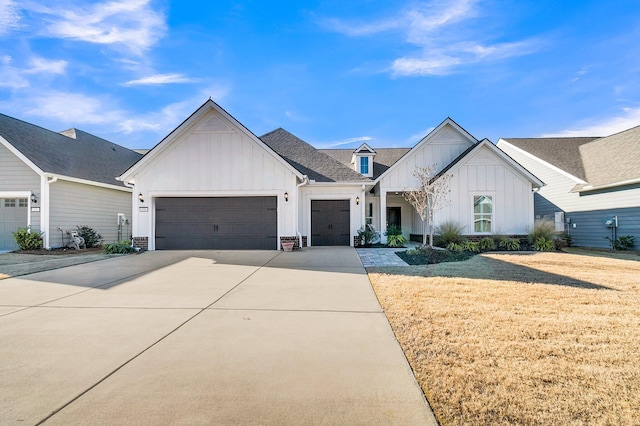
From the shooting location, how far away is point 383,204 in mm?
15594

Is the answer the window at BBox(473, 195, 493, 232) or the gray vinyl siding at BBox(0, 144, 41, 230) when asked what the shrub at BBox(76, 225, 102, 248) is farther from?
the window at BBox(473, 195, 493, 232)

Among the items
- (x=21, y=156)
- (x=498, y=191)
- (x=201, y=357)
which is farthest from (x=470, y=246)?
(x=21, y=156)

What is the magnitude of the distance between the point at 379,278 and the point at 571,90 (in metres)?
15.9

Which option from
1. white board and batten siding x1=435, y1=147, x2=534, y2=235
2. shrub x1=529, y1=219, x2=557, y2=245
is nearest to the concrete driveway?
white board and batten siding x1=435, y1=147, x2=534, y2=235

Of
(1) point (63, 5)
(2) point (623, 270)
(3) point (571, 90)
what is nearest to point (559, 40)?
(3) point (571, 90)

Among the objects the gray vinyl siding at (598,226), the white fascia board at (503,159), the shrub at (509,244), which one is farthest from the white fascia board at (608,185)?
the shrub at (509,244)

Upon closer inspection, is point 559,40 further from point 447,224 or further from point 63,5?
point 63,5

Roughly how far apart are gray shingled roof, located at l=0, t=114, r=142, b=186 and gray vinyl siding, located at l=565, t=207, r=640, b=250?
2483cm

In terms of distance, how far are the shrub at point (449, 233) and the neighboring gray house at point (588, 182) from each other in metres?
6.91

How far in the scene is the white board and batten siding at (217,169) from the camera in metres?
13.3

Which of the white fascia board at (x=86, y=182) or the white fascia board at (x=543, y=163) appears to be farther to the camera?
the white fascia board at (x=543, y=163)

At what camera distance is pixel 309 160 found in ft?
54.6

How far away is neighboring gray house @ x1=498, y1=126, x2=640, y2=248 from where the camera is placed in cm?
1399

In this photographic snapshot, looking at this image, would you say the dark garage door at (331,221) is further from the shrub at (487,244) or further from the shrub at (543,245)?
the shrub at (543,245)
